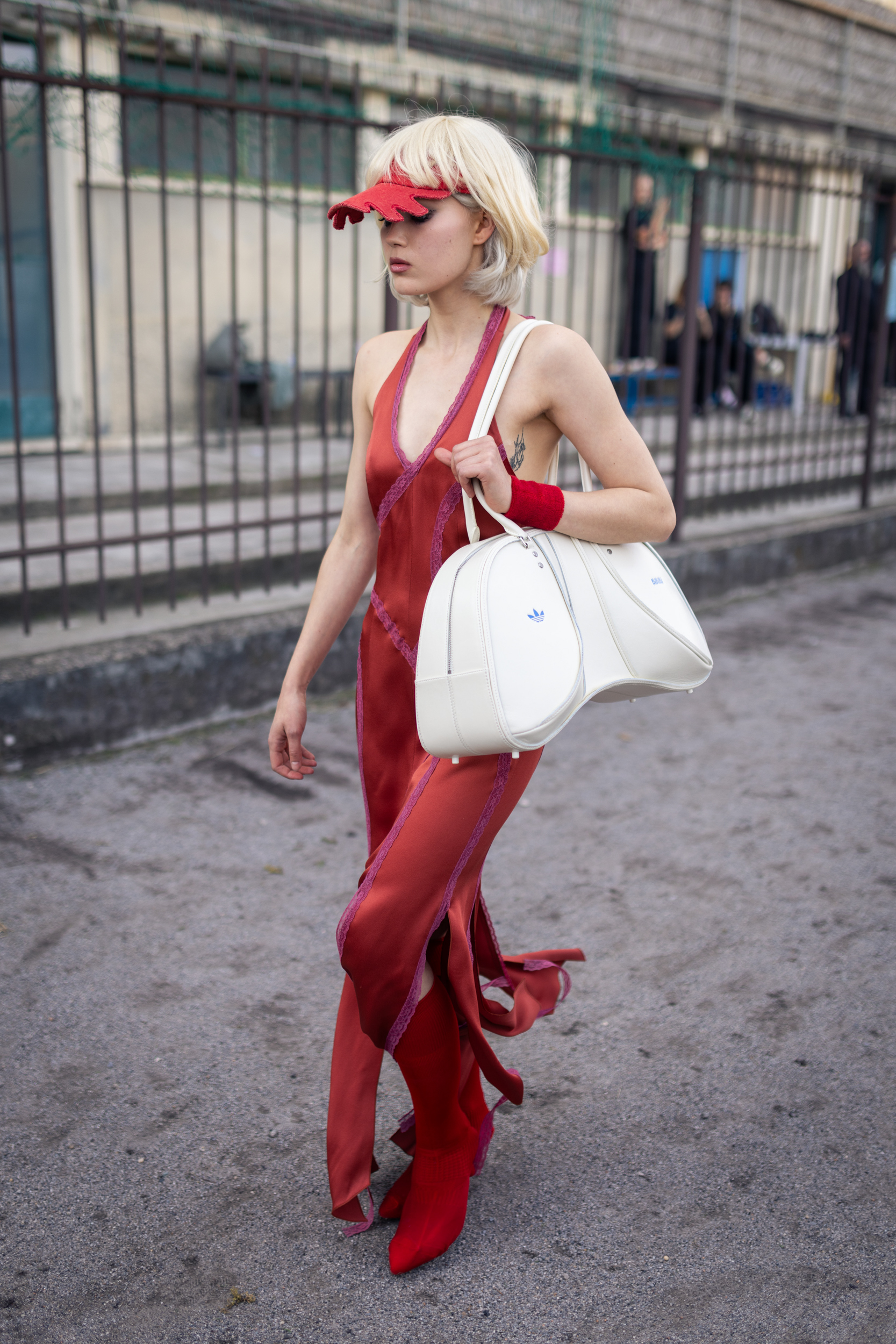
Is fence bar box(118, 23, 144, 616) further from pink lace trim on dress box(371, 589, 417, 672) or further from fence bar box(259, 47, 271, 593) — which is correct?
pink lace trim on dress box(371, 589, 417, 672)

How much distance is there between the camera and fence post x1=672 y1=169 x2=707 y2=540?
6727 mm

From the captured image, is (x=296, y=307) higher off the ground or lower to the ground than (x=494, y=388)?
higher

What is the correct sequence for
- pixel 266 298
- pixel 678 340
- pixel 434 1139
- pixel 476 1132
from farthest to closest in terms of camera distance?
pixel 678 340, pixel 266 298, pixel 476 1132, pixel 434 1139

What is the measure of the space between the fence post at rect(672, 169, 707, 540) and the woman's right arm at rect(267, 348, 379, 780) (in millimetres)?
4631

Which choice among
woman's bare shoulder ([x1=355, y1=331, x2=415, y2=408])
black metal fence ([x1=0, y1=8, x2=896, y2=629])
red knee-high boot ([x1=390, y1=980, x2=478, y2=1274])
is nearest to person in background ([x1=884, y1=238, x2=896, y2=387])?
black metal fence ([x1=0, y1=8, x2=896, y2=629])

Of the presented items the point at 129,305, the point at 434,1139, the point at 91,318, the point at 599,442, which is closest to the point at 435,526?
the point at 599,442

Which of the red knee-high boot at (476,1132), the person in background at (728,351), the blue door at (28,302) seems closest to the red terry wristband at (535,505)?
the red knee-high boot at (476,1132)

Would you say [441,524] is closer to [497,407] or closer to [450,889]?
[497,407]

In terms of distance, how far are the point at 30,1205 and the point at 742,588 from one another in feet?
19.9

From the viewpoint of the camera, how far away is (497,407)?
6.77 ft

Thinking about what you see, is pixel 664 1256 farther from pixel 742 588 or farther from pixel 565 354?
pixel 742 588

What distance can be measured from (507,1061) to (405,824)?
3.41 feet

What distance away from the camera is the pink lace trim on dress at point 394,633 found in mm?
2184

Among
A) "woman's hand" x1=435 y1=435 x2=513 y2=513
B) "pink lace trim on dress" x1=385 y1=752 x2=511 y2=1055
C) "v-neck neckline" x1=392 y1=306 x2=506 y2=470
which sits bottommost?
"pink lace trim on dress" x1=385 y1=752 x2=511 y2=1055
